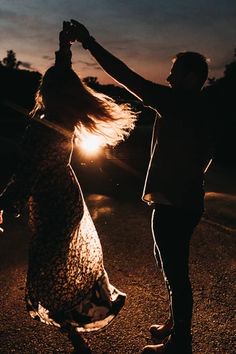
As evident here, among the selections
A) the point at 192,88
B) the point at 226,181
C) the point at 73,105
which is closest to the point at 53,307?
the point at 73,105

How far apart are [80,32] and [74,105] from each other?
440 millimetres

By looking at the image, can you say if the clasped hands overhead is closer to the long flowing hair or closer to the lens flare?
the long flowing hair

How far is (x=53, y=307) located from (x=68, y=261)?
0.32 metres

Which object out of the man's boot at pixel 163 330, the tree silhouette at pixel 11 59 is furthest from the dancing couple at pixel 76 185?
the tree silhouette at pixel 11 59

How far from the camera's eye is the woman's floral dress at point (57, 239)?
7.98 ft

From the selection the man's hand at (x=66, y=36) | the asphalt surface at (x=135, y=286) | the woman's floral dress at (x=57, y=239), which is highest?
the man's hand at (x=66, y=36)

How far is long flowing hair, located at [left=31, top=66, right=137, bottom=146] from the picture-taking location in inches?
93.0

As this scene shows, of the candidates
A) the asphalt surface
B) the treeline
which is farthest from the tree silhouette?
the asphalt surface

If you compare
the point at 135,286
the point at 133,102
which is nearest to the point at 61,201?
the point at 135,286

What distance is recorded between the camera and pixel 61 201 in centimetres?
249

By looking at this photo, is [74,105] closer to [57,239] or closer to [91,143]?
[91,143]

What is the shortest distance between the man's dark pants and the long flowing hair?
26.5 inches

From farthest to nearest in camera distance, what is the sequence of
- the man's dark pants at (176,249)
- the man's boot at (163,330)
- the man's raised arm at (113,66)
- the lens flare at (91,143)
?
1. the man's boot at (163,330)
2. the lens flare at (91,143)
3. the man's dark pants at (176,249)
4. the man's raised arm at (113,66)

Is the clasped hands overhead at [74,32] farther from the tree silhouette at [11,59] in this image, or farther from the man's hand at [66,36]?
the tree silhouette at [11,59]
